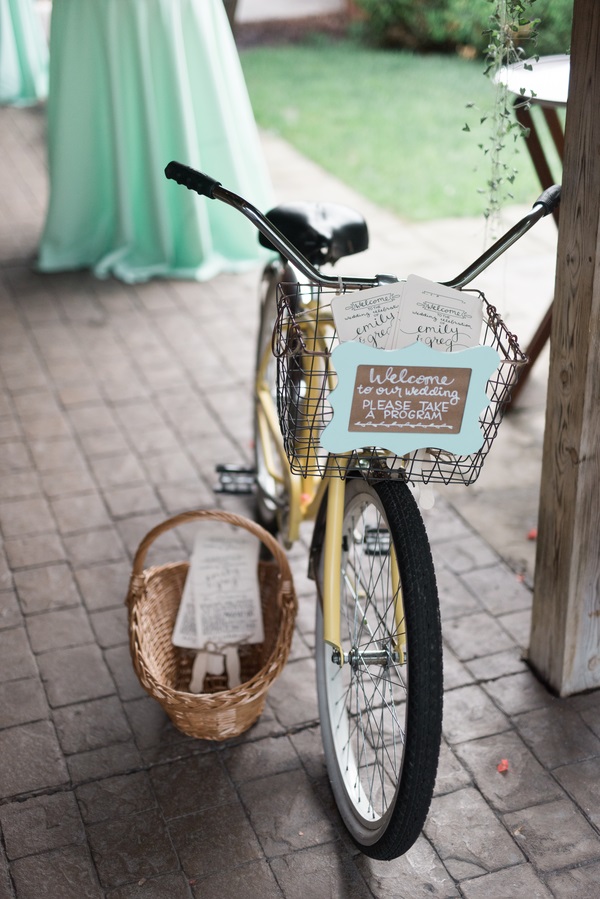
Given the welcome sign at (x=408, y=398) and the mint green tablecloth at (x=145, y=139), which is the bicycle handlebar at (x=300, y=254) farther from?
the mint green tablecloth at (x=145, y=139)

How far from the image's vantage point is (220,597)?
2436 mm

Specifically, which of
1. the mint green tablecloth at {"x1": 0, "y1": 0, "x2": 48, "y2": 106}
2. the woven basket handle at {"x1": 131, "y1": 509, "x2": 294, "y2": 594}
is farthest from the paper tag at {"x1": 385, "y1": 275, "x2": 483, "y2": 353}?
the mint green tablecloth at {"x1": 0, "y1": 0, "x2": 48, "y2": 106}

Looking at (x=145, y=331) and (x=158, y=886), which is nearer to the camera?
(x=158, y=886)

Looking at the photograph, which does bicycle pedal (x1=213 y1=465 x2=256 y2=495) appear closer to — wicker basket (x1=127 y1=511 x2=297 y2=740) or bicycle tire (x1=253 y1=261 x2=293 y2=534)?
bicycle tire (x1=253 y1=261 x2=293 y2=534)

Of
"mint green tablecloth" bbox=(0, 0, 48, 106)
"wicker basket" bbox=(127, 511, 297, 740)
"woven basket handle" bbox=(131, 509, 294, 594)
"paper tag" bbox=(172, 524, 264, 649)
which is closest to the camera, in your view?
"wicker basket" bbox=(127, 511, 297, 740)

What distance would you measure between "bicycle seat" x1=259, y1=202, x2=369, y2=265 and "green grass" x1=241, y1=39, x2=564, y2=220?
2700 millimetres

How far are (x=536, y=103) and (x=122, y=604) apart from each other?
168 cm

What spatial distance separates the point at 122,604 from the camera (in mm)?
2707

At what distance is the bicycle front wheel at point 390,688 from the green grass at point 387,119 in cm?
333

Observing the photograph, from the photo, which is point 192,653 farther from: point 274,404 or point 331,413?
point 331,413

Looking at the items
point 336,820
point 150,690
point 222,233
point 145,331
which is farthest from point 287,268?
point 222,233

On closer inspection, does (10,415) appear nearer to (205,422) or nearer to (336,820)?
(205,422)

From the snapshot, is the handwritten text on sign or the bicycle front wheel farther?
the bicycle front wheel

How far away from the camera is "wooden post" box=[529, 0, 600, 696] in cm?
189
